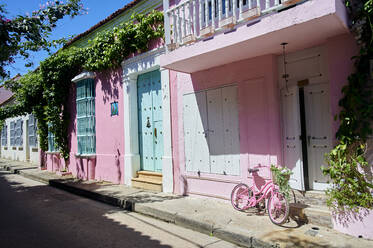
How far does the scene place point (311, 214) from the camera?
4359 mm

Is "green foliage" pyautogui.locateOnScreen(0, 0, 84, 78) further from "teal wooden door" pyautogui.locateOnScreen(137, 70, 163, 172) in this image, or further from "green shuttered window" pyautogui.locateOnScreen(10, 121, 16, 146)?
"green shuttered window" pyautogui.locateOnScreen(10, 121, 16, 146)

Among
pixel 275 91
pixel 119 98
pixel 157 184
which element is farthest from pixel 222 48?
pixel 119 98

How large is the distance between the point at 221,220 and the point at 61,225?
2.93 metres

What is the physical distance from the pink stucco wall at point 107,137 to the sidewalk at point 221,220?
108 centimetres

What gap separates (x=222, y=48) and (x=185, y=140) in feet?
8.58

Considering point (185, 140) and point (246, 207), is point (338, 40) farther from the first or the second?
point (185, 140)

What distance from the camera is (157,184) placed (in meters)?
7.20

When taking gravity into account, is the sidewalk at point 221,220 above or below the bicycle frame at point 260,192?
below

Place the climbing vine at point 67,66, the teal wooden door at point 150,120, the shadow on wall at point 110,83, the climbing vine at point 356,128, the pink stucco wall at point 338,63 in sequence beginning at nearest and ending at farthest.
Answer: the climbing vine at point 356,128
the pink stucco wall at point 338,63
the climbing vine at point 67,66
the teal wooden door at point 150,120
the shadow on wall at point 110,83

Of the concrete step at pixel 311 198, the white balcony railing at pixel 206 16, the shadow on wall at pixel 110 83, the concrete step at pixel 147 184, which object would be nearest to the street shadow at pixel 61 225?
the concrete step at pixel 147 184

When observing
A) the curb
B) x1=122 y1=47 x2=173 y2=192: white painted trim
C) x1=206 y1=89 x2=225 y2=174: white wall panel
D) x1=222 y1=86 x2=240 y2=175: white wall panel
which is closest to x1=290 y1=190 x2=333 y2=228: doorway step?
the curb

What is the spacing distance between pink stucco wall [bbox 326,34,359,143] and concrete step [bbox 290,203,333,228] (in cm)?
111

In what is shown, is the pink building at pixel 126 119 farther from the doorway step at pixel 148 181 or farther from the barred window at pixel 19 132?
the barred window at pixel 19 132

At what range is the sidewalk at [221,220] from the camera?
3754 mm
